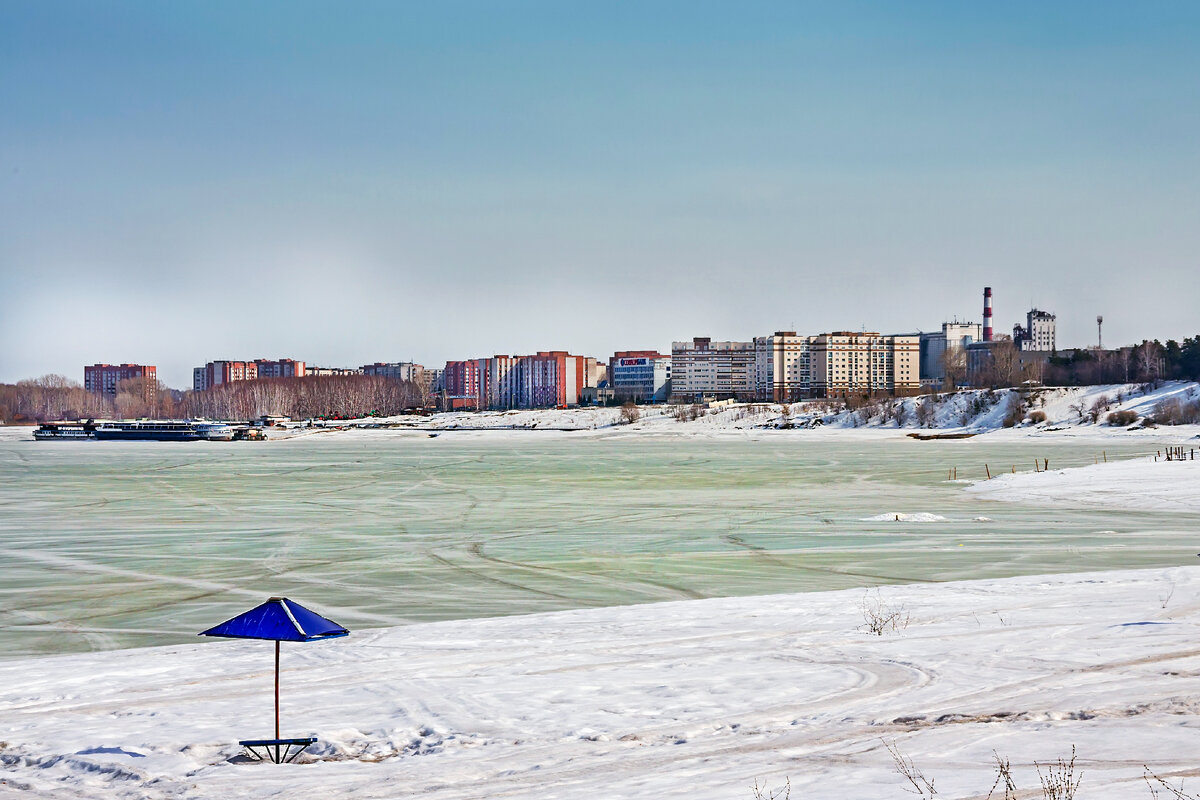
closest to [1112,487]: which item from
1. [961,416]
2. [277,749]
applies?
[277,749]

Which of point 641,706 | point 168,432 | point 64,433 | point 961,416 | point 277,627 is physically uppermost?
point 277,627

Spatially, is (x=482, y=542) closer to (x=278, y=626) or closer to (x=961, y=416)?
(x=278, y=626)

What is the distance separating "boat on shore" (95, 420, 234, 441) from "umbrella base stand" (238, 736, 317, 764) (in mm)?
121756

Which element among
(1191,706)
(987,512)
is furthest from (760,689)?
(987,512)

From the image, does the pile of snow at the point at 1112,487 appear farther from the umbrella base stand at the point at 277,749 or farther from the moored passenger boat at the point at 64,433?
the moored passenger boat at the point at 64,433

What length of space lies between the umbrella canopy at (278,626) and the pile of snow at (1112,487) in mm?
29211

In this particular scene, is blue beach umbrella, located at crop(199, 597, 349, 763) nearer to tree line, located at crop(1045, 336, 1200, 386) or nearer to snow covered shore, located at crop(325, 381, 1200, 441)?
snow covered shore, located at crop(325, 381, 1200, 441)

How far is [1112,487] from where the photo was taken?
38.8m

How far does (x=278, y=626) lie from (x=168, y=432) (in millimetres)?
129457

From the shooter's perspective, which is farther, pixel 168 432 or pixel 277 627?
pixel 168 432

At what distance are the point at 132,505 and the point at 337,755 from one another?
30112 millimetres

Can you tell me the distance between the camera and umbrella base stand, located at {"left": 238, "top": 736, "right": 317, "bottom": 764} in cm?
975

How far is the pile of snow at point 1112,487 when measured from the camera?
34625 millimetres

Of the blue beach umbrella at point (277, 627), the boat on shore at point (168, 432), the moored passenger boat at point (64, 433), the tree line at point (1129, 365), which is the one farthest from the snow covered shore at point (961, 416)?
the blue beach umbrella at point (277, 627)
